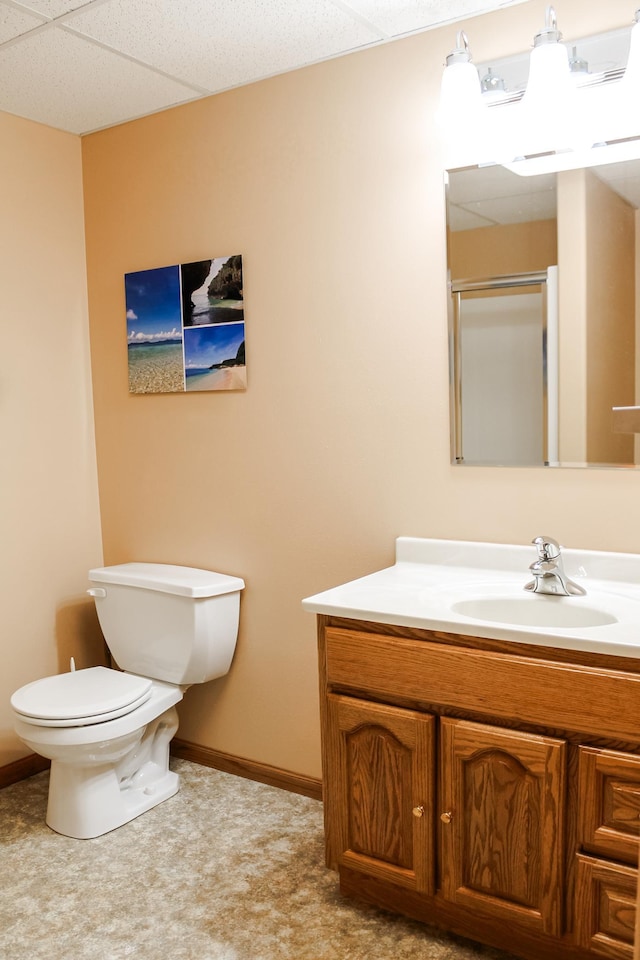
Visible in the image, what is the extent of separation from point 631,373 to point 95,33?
64.0 inches

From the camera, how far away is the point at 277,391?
8.54 ft

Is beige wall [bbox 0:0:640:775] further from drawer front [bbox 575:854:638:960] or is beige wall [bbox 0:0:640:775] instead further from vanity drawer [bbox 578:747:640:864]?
drawer front [bbox 575:854:638:960]

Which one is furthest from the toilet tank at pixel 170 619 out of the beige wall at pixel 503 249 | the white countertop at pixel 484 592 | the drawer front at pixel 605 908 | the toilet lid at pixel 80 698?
the drawer front at pixel 605 908

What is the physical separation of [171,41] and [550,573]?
1.71 m

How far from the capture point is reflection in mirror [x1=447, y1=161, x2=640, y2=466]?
196cm

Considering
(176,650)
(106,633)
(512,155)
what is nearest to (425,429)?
(512,155)

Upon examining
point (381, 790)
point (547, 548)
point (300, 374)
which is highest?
point (300, 374)

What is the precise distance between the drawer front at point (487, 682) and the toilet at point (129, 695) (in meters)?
0.76

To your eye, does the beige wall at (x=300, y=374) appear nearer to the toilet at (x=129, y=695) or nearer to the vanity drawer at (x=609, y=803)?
the toilet at (x=129, y=695)

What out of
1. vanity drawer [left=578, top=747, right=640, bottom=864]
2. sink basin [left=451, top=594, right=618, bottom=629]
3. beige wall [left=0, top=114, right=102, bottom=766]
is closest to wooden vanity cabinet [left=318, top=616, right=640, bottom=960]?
vanity drawer [left=578, top=747, right=640, bottom=864]

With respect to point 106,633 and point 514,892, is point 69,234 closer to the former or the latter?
point 106,633

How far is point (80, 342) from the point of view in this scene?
3.06 meters

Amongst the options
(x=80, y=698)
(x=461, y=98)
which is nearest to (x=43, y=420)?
(x=80, y=698)

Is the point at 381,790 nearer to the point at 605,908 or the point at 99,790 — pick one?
the point at 605,908
